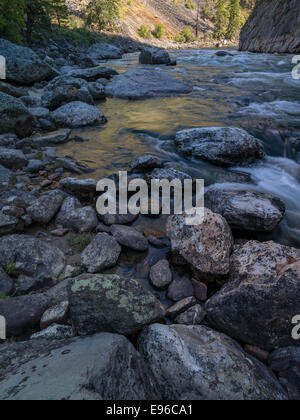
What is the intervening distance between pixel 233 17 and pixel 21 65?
9317 cm

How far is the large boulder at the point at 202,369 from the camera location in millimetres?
1548

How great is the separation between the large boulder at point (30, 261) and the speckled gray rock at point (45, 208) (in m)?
0.55

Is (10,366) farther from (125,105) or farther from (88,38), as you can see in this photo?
(88,38)

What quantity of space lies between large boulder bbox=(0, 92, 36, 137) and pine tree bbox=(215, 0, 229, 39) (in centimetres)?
9893

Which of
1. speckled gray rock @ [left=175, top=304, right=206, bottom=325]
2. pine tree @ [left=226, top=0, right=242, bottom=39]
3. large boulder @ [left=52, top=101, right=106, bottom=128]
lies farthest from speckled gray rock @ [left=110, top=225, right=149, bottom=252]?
pine tree @ [left=226, top=0, right=242, bottom=39]

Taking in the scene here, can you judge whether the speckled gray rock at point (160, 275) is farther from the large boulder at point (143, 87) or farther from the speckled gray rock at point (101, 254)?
the large boulder at point (143, 87)

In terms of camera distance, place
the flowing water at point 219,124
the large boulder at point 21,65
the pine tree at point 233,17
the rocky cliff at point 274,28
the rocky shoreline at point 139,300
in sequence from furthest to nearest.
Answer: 1. the pine tree at point 233,17
2. the rocky cliff at point 274,28
3. the large boulder at point 21,65
4. the flowing water at point 219,124
5. the rocky shoreline at point 139,300

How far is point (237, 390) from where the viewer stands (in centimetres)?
156

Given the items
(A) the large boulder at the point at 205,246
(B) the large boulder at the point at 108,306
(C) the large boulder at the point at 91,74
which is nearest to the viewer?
(B) the large boulder at the point at 108,306

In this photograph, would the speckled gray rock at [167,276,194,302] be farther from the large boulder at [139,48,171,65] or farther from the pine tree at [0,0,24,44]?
the large boulder at [139,48,171,65]

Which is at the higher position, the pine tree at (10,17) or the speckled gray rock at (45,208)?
the pine tree at (10,17)

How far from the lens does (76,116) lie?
7184mm

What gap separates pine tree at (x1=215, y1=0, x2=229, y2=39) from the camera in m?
76.9
